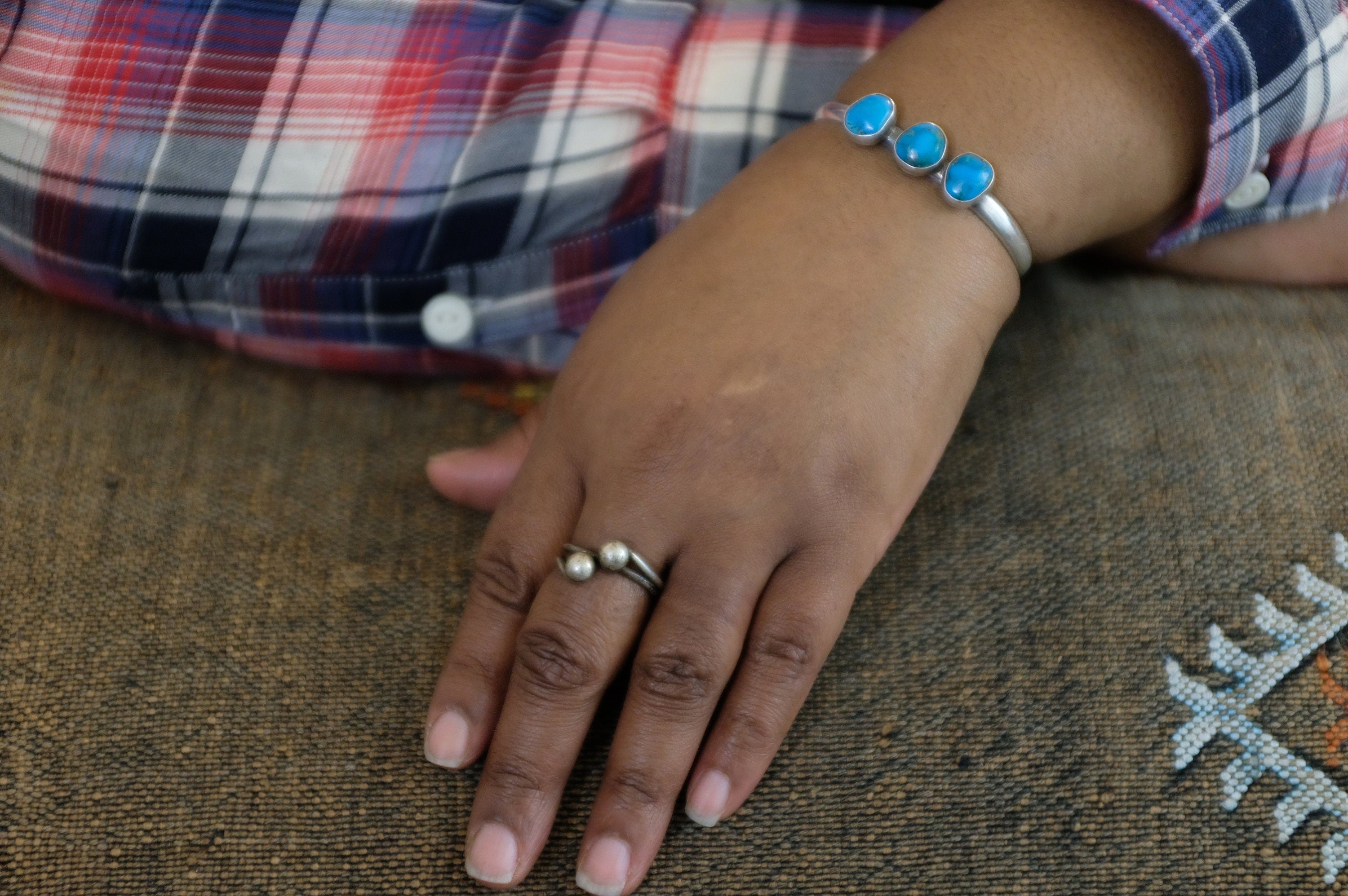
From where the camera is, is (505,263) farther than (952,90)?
Yes

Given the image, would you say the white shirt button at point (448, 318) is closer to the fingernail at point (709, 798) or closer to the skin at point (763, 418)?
the skin at point (763, 418)

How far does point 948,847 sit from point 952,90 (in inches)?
18.2

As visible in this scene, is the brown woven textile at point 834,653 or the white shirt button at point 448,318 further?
the white shirt button at point 448,318

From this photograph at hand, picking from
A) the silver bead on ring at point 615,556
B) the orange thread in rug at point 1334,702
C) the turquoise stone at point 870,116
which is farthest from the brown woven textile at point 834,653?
the turquoise stone at point 870,116

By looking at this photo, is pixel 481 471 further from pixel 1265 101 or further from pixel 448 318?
pixel 1265 101

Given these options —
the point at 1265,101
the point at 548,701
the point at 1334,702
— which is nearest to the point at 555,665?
the point at 548,701

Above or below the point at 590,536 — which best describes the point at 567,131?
above

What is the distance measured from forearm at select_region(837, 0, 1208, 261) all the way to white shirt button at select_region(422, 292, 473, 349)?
318mm

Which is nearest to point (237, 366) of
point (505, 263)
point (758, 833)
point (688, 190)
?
point (505, 263)

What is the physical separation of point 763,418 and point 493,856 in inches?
11.3

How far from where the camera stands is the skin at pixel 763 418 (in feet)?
1.86

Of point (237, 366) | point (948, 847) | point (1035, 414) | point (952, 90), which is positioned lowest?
point (237, 366)

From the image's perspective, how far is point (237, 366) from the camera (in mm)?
806

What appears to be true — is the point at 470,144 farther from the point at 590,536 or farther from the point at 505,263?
the point at 590,536
